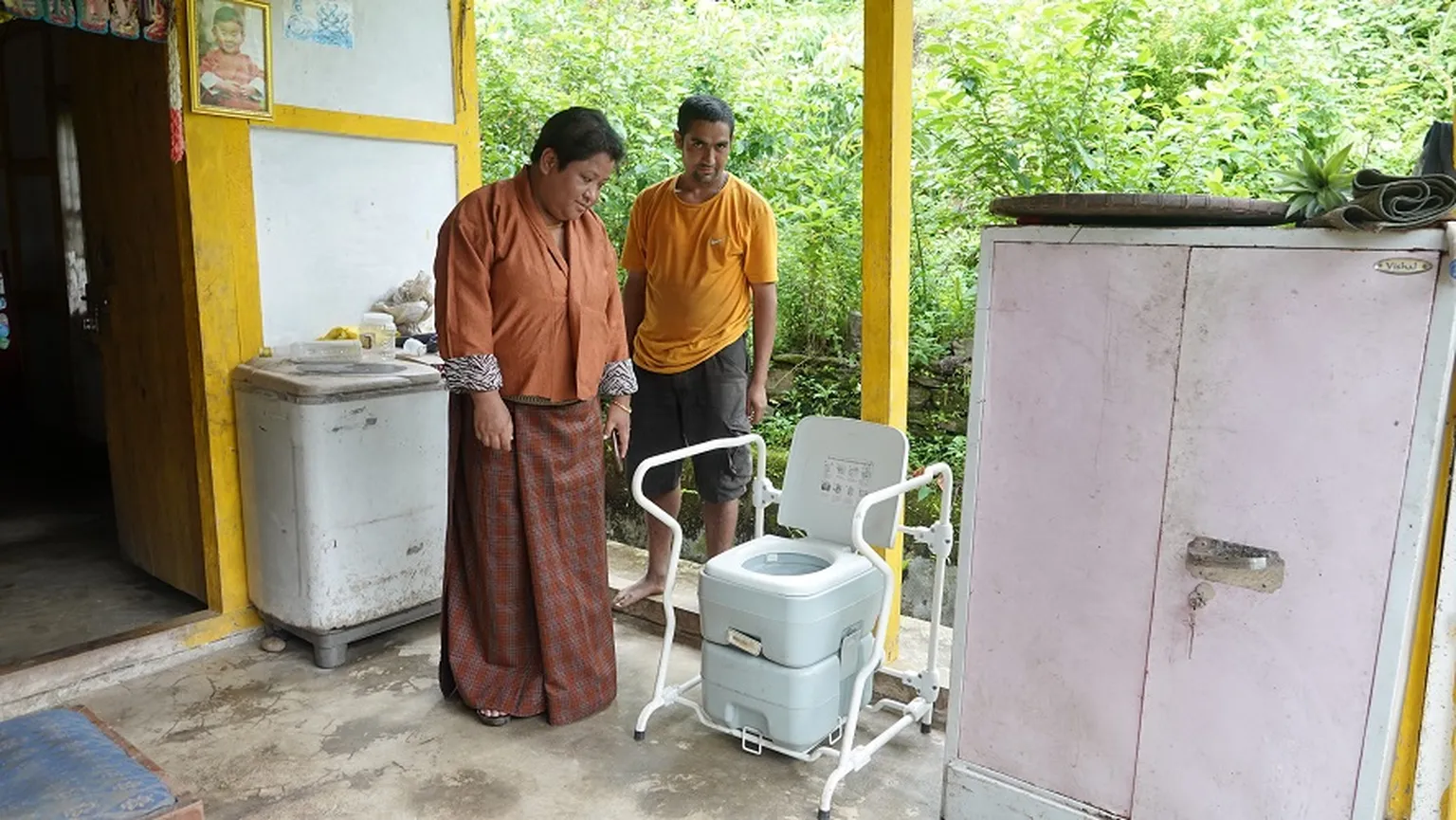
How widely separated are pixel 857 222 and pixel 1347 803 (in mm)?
3485

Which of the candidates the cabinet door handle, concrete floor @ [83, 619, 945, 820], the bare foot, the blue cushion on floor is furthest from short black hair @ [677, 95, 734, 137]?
the blue cushion on floor

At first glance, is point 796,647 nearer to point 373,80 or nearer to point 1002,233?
point 1002,233

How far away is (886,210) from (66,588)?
345 centimetres

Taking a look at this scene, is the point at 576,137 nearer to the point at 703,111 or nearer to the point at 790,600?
the point at 703,111

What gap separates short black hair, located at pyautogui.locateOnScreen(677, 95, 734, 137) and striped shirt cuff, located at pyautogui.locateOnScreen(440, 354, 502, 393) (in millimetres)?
1037

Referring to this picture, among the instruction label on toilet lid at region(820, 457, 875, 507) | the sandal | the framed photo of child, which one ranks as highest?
the framed photo of child

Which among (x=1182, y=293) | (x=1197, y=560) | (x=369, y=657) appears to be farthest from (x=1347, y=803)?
(x=369, y=657)

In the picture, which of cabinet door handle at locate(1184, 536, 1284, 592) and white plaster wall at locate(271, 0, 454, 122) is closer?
cabinet door handle at locate(1184, 536, 1284, 592)

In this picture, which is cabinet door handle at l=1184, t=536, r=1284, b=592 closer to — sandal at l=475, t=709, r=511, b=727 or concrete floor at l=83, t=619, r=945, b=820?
concrete floor at l=83, t=619, r=945, b=820

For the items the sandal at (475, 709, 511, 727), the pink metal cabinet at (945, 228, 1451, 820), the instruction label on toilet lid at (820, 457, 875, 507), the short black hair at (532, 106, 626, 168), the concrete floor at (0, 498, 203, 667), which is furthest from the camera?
the concrete floor at (0, 498, 203, 667)

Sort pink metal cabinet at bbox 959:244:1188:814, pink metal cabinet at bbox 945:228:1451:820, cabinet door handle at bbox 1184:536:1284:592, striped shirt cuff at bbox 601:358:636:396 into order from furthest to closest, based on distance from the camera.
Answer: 1. striped shirt cuff at bbox 601:358:636:396
2. pink metal cabinet at bbox 959:244:1188:814
3. cabinet door handle at bbox 1184:536:1284:592
4. pink metal cabinet at bbox 945:228:1451:820

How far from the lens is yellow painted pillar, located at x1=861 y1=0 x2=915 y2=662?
2697 millimetres

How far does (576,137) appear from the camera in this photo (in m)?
2.69

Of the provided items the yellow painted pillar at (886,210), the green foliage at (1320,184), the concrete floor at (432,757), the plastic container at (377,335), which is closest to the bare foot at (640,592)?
the concrete floor at (432,757)
